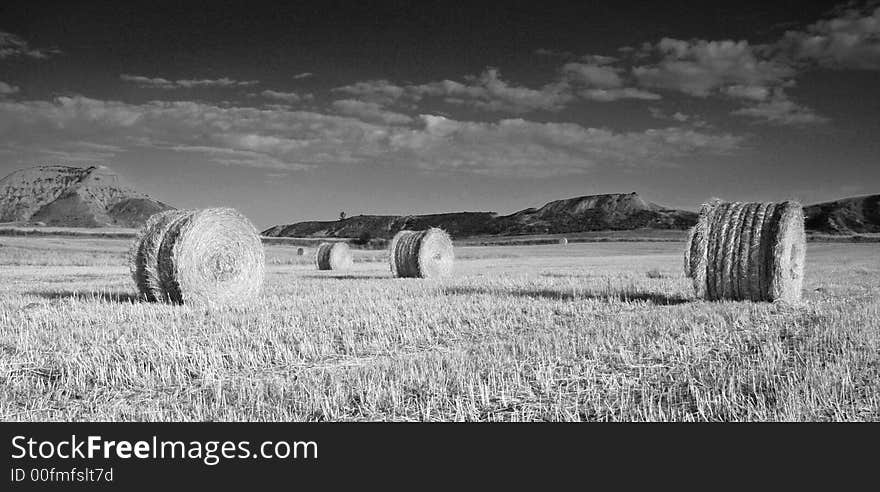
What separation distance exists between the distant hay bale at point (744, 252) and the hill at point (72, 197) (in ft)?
423

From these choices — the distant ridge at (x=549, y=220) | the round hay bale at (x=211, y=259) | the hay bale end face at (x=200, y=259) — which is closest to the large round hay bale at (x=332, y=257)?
the round hay bale at (x=211, y=259)

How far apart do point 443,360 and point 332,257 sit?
71.0ft

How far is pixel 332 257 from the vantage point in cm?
2727

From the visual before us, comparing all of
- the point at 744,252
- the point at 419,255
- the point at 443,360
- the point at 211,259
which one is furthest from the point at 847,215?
the point at 443,360

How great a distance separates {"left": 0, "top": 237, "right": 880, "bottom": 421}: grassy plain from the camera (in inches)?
175

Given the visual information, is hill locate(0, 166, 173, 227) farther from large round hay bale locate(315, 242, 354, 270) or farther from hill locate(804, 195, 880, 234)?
large round hay bale locate(315, 242, 354, 270)

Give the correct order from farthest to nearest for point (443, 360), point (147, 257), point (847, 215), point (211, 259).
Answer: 1. point (847, 215)
2. point (211, 259)
3. point (147, 257)
4. point (443, 360)

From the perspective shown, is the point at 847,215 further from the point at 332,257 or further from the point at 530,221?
the point at 332,257

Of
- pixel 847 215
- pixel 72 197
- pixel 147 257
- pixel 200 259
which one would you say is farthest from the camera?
pixel 72 197

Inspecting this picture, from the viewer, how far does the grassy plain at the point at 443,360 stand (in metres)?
4.45

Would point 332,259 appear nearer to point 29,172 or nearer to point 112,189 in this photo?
point 112,189

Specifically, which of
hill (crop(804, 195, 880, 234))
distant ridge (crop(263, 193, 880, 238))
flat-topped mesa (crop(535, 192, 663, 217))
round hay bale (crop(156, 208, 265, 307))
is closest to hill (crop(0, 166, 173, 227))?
distant ridge (crop(263, 193, 880, 238))

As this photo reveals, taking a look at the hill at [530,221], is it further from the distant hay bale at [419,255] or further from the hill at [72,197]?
the distant hay bale at [419,255]
